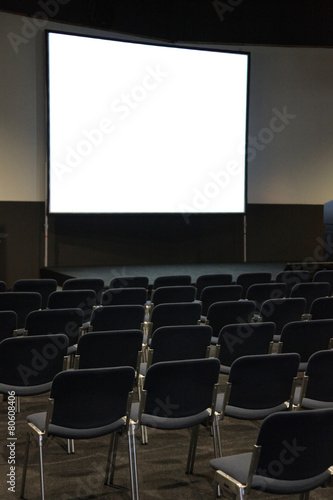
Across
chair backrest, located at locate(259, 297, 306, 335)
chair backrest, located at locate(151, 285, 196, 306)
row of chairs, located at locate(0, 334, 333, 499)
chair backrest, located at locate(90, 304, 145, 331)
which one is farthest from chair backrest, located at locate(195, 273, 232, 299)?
row of chairs, located at locate(0, 334, 333, 499)

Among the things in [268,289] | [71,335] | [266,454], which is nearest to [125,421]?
[266,454]

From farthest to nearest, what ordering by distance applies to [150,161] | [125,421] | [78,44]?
[150,161], [78,44], [125,421]

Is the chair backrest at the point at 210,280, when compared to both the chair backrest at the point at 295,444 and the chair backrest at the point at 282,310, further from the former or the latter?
the chair backrest at the point at 295,444

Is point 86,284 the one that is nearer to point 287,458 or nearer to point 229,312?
point 229,312

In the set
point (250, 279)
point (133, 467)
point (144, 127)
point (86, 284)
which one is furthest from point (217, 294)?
point (144, 127)

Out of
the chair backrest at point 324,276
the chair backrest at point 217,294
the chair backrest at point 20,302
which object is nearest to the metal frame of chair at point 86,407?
the chair backrest at point 20,302

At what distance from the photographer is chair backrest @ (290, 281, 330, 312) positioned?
7262 millimetres

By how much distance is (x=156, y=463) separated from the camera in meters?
4.27

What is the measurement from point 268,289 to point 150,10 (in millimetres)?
6726

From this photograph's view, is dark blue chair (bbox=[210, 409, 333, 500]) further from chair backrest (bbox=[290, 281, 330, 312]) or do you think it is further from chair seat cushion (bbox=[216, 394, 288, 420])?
chair backrest (bbox=[290, 281, 330, 312])

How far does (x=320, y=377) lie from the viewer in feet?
13.8

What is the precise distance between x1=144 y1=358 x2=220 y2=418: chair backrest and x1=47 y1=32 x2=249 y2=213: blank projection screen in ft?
24.4

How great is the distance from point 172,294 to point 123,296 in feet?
1.75

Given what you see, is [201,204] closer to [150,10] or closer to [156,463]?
[150,10]
